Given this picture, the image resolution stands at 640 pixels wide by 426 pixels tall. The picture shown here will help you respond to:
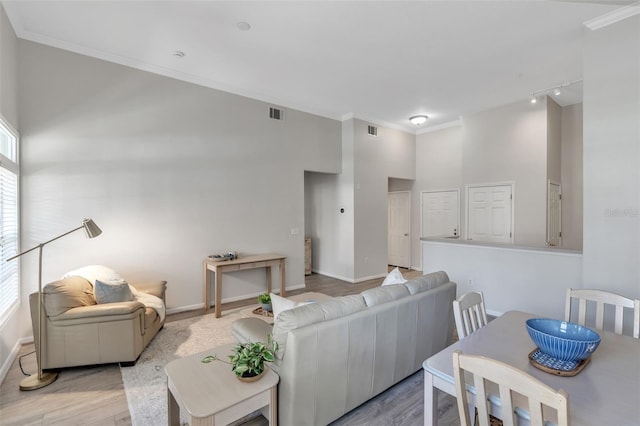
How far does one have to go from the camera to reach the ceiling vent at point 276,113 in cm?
529

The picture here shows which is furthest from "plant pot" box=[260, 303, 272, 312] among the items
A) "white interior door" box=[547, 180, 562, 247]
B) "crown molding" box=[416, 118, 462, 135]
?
"crown molding" box=[416, 118, 462, 135]

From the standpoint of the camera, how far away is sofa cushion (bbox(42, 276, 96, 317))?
262 cm

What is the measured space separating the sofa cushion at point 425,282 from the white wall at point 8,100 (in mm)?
3671

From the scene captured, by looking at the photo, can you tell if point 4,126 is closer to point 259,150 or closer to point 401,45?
point 259,150

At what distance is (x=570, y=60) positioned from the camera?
389 centimetres

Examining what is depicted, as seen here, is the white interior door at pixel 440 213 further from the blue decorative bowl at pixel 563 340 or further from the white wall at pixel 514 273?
the blue decorative bowl at pixel 563 340

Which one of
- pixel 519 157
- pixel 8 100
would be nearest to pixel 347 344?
pixel 8 100

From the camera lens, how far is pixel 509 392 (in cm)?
102

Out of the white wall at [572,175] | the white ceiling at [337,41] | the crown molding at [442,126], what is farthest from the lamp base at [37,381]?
the white wall at [572,175]

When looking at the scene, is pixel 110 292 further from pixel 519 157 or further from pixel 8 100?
pixel 519 157

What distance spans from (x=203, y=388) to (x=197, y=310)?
10.1 feet

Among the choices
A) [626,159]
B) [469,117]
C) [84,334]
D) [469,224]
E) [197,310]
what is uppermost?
[469,117]

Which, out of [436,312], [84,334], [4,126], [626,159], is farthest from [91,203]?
[626,159]

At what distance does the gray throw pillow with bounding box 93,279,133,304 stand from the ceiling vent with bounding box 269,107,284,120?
11.6 ft
